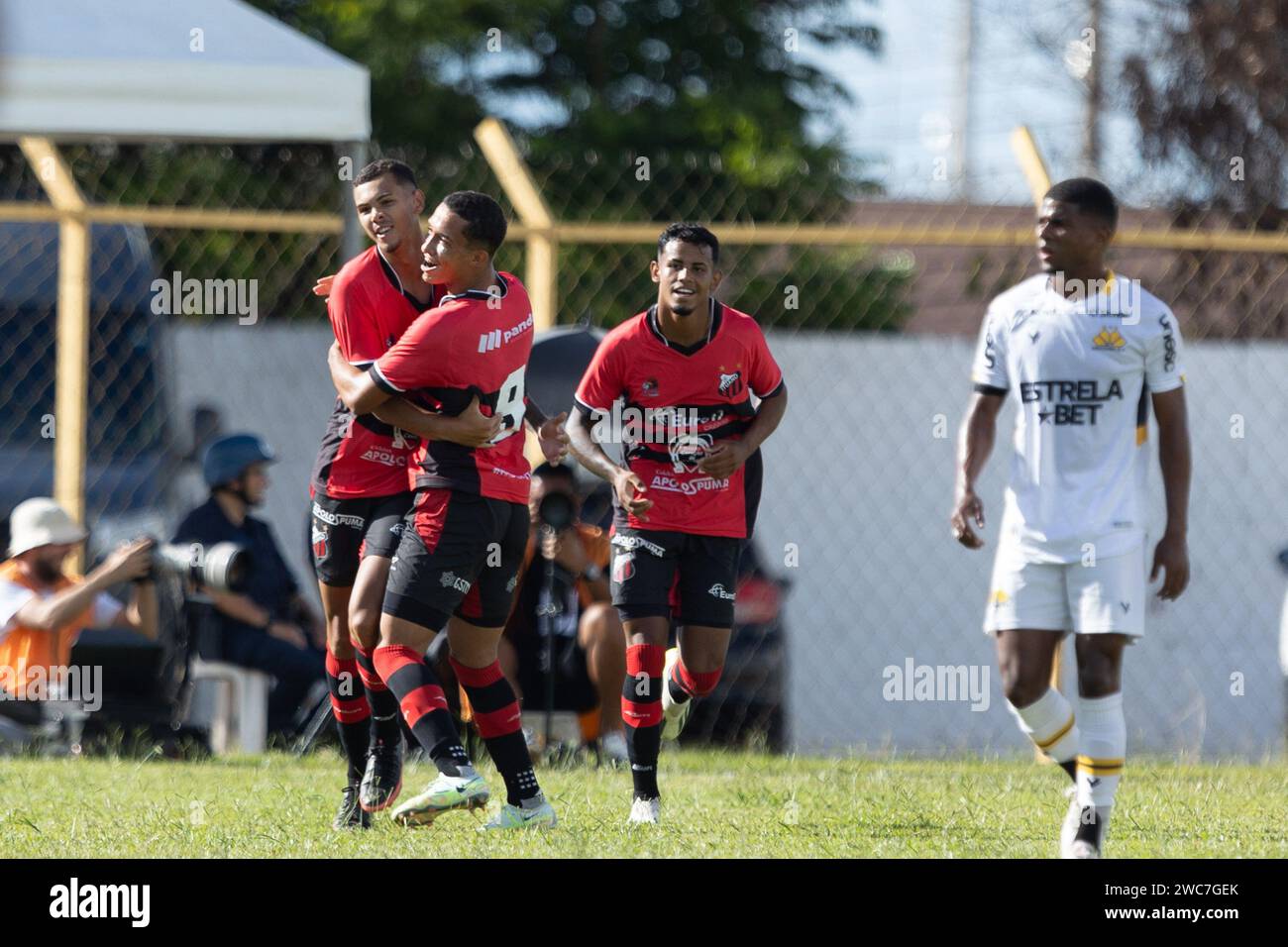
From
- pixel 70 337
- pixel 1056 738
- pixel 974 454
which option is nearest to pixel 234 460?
pixel 70 337

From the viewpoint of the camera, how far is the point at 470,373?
5348 mm

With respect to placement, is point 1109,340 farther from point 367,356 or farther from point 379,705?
point 379,705

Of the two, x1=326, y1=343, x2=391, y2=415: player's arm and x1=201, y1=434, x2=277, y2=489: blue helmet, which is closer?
x1=326, y1=343, x2=391, y2=415: player's arm

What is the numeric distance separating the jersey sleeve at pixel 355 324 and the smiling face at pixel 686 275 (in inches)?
41.0

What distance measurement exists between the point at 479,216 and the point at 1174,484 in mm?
2153

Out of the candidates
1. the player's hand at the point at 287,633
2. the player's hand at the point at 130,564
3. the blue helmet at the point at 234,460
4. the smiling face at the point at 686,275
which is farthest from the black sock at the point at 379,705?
the blue helmet at the point at 234,460

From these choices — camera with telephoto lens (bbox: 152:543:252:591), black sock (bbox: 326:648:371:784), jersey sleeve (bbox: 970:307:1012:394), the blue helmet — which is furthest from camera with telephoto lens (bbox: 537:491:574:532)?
jersey sleeve (bbox: 970:307:1012:394)

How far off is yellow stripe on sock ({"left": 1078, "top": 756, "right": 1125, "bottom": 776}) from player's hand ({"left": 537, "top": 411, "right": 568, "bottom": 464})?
2006mm

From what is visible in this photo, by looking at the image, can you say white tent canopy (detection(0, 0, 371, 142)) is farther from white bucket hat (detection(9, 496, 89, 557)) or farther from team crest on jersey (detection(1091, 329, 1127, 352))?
team crest on jersey (detection(1091, 329, 1127, 352))

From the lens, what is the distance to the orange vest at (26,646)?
328 inches

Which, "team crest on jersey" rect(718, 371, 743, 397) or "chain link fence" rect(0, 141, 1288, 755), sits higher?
"team crest on jersey" rect(718, 371, 743, 397)

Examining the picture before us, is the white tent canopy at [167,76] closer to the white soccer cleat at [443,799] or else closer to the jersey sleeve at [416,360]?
the jersey sleeve at [416,360]

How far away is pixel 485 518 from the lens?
5.46 metres

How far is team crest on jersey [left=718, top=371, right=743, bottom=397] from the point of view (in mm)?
6171
